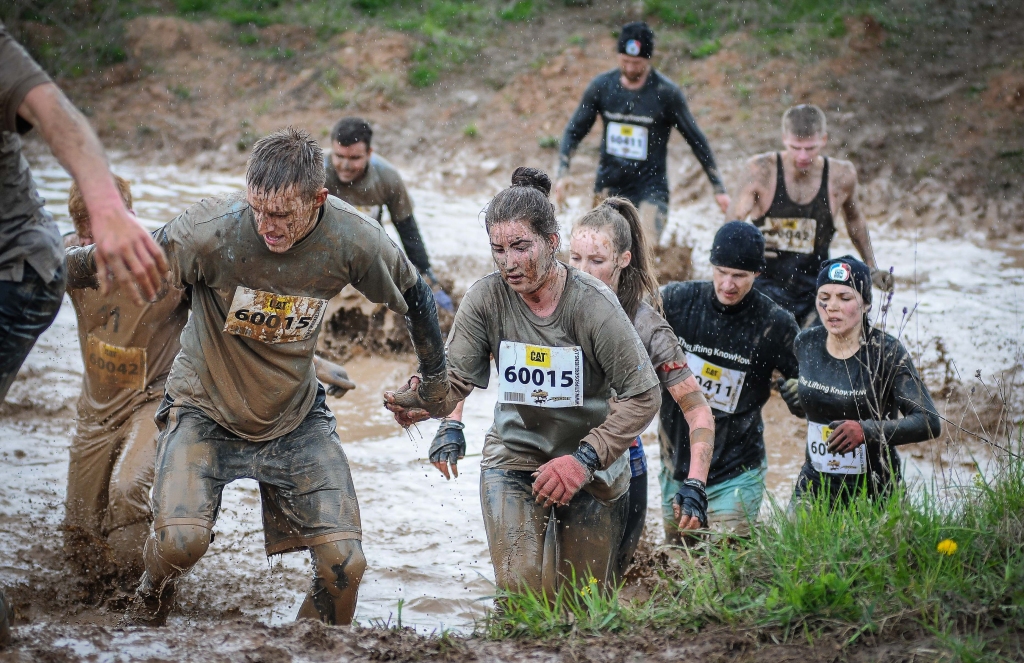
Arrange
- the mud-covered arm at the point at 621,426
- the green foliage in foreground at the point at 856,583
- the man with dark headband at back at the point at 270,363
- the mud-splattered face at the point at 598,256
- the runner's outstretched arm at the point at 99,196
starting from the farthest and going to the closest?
1. the mud-splattered face at the point at 598,256
2. the mud-covered arm at the point at 621,426
3. the man with dark headband at back at the point at 270,363
4. the green foliage in foreground at the point at 856,583
5. the runner's outstretched arm at the point at 99,196

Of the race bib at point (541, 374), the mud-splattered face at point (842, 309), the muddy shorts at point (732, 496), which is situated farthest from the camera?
the muddy shorts at point (732, 496)

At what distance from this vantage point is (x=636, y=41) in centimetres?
922

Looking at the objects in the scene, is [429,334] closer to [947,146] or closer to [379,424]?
[379,424]

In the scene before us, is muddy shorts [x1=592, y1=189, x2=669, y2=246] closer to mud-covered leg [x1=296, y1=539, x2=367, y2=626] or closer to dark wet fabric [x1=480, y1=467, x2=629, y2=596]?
dark wet fabric [x1=480, y1=467, x2=629, y2=596]

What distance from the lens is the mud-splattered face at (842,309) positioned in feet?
17.3

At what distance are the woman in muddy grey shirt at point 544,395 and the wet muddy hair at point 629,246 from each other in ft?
1.76

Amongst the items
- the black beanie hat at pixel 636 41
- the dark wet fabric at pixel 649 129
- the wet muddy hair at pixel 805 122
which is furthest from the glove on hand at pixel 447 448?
the black beanie hat at pixel 636 41

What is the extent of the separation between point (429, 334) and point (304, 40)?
15.5m

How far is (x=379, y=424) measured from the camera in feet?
26.8

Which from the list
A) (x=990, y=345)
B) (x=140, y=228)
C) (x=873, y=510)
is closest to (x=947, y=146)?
(x=990, y=345)

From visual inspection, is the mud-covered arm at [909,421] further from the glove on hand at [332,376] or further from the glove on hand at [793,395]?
the glove on hand at [332,376]

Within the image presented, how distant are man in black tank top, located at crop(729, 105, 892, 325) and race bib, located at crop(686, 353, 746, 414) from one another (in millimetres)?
2087

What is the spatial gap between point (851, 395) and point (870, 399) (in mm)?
103

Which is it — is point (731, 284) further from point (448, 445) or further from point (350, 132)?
point (350, 132)
